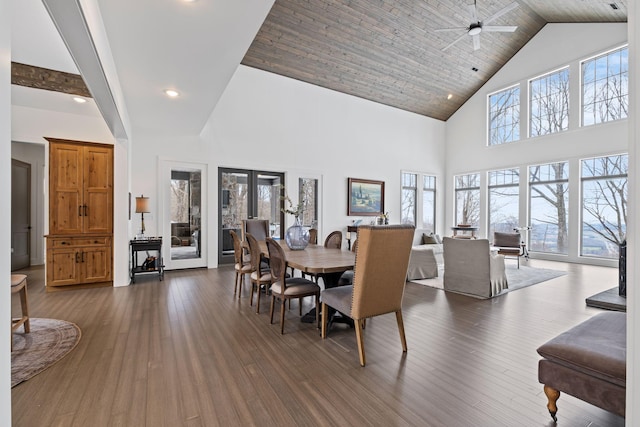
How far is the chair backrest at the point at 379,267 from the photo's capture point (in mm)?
2268

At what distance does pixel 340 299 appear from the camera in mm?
2539

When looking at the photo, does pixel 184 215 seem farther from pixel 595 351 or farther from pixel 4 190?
pixel 595 351

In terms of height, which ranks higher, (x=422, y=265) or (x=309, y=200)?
(x=309, y=200)

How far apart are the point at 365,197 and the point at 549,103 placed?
5401 millimetres

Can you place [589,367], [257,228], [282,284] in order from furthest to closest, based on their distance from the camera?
[257,228] < [282,284] < [589,367]

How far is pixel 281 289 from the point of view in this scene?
9.73 ft

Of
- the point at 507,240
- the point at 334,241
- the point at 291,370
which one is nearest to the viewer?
the point at 291,370

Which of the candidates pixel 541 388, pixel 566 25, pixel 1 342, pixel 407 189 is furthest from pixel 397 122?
pixel 1 342

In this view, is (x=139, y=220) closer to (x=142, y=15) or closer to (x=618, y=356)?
(x=142, y=15)

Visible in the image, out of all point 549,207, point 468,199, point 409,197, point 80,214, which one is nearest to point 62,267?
point 80,214

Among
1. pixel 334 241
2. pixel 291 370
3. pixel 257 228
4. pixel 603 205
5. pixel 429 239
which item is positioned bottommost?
pixel 291 370

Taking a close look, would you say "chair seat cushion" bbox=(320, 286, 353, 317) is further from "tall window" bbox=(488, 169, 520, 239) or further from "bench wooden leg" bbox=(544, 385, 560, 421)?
"tall window" bbox=(488, 169, 520, 239)

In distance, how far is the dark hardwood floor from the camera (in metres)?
1.75

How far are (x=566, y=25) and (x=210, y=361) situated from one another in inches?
411
